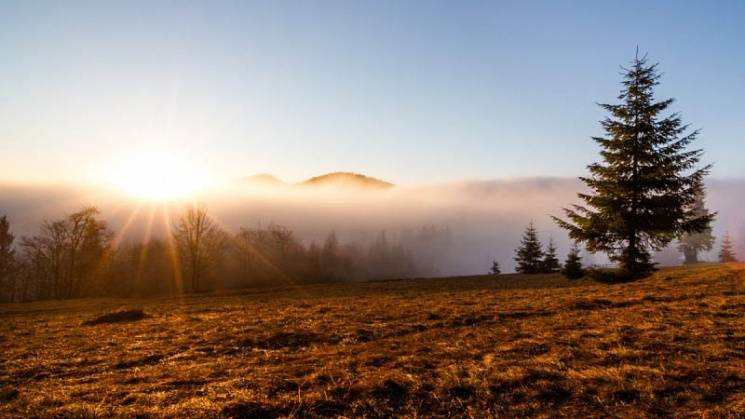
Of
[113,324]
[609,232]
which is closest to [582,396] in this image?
[113,324]

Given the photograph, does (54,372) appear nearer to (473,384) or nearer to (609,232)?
(473,384)

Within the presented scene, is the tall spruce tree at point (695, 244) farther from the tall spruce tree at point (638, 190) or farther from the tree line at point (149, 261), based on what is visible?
the tree line at point (149, 261)

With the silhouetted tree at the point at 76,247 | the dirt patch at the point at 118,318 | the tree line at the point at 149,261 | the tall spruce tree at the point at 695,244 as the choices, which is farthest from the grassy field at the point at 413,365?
the tall spruce tree at the point at 695,244

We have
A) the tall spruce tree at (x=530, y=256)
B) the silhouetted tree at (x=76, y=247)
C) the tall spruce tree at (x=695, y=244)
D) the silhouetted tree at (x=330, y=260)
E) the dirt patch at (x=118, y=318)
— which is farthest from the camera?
the silhouetted tree at (x=330, y=260)

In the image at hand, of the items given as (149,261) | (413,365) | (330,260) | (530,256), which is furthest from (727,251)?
(149,261)

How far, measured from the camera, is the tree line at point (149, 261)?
59.2 meters

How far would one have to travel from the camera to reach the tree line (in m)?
59.2

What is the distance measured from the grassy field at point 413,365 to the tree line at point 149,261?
47.8m

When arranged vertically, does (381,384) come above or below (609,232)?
A: below

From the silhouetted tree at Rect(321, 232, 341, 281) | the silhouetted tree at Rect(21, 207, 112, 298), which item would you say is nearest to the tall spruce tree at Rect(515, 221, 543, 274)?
the silhouetted tree at Rect(21, 207, 112, 298)

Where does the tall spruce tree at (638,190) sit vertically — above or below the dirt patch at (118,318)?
above

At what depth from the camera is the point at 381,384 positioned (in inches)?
268

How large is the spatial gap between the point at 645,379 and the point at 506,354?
267cm

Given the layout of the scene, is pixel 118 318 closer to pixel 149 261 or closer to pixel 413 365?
pixel 413 365
